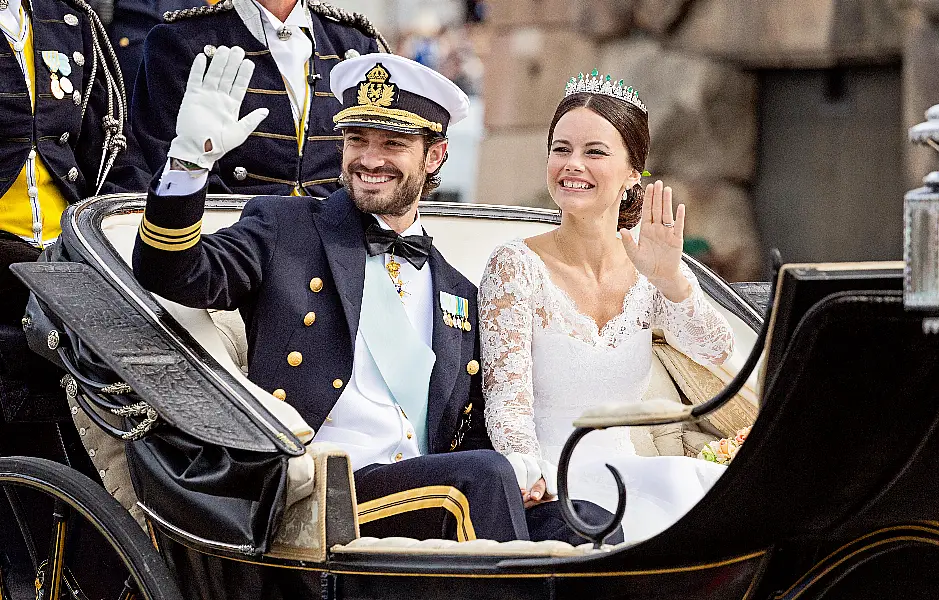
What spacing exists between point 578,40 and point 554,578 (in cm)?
632

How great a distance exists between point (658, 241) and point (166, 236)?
99 centimetres

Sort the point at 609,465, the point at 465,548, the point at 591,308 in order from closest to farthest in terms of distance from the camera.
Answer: the point at 609,465
the point at 465,548
the point at 591,308

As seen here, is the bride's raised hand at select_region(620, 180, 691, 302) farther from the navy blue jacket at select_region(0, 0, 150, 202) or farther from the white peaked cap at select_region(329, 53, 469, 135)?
the navy blue jacket at select_region(0, 0, 150, 202)

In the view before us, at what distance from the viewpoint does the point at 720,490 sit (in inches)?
70.2

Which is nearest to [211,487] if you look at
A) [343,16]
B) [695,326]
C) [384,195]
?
[384,195]

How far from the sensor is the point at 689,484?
249 cm

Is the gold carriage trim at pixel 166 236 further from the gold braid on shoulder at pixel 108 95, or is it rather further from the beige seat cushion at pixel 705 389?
the beige seat cushion at pixel 705 389

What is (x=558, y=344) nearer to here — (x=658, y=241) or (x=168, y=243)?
(x=658, y=241)

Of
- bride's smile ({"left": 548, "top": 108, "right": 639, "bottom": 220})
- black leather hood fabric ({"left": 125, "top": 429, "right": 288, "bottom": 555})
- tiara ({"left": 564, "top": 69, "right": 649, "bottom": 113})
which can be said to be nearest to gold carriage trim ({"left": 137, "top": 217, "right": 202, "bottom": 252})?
black leather hood fabric ({"left": 125, "top": 429, "right": 288, "bottom": 555})

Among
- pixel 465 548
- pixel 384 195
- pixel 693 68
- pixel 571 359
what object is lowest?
pixel 465 548

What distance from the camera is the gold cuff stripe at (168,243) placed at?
2240mm

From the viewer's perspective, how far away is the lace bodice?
2.65 metres

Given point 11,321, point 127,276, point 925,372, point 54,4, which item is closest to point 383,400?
point 127,276

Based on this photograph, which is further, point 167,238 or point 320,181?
point 320,181
